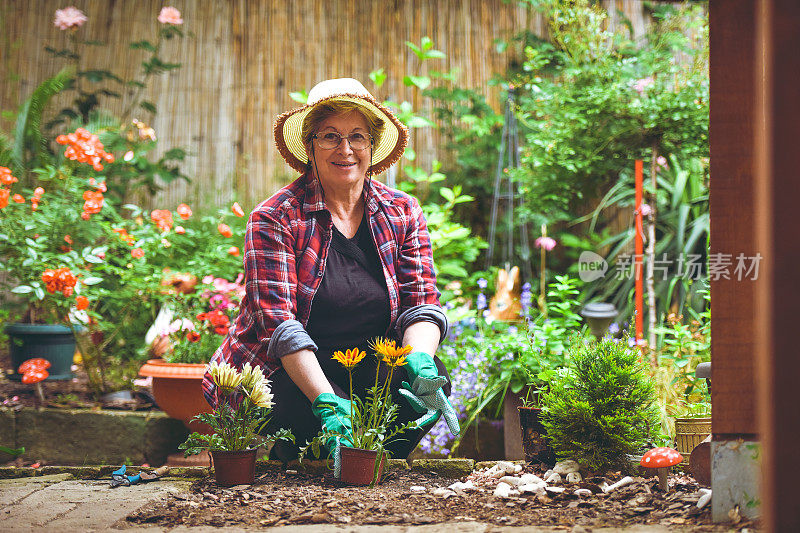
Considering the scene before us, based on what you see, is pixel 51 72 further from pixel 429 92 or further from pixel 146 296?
pixel 429 92

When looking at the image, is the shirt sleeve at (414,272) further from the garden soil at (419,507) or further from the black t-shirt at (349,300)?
the garden soil at (419,507)

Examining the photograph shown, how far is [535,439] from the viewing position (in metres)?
2.28

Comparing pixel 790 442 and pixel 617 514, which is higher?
pixel 790 442

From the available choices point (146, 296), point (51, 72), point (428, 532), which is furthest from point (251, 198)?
point (428, 532)

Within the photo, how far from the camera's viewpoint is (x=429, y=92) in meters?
4.49

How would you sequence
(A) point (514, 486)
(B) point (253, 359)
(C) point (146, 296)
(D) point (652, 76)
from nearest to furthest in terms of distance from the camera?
(A) point (514, 486)
(B) point (253, 359)
(C) point (146, 296)
(D) point (652, 76)

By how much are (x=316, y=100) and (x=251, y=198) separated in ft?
7.29

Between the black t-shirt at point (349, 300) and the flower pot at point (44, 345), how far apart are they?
1732 millimetres

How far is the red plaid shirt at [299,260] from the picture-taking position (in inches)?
90.9

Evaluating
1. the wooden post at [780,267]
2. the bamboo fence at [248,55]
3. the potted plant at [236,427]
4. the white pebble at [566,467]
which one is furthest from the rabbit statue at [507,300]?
the wooden post at [780,267]

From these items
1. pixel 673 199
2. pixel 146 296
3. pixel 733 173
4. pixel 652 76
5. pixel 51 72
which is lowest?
pixel 146 296

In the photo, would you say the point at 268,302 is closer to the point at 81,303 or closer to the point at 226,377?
the point at 226,377

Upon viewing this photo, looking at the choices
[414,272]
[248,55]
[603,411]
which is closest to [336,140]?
[414,272]

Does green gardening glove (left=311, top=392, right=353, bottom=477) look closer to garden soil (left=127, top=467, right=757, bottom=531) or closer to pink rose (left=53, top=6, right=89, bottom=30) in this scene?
garden soil (left=127, top=467, right=757, bottom=531)
